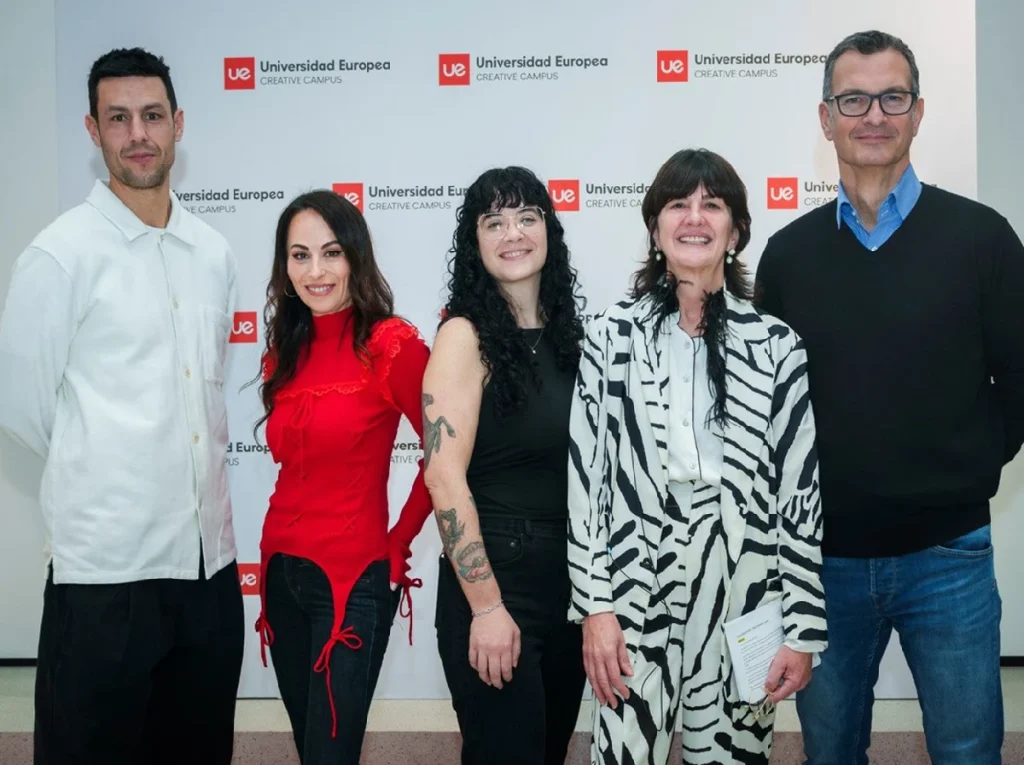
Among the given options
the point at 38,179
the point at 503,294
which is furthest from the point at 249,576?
the point at 503,294

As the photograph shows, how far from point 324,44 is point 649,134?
1.31 metres

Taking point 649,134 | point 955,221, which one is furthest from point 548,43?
point 955,221

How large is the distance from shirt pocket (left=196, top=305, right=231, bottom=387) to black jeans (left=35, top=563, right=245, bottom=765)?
0.49 m

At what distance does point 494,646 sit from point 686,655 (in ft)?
1.21

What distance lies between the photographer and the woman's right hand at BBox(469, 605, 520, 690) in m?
1.79

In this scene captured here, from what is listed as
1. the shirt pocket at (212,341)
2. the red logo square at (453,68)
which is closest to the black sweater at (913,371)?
the shirt pocket at (212,341)

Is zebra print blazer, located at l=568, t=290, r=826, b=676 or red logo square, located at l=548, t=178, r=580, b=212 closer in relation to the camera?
zebra print blazer, located at l=568, t=290, r=826, b=676

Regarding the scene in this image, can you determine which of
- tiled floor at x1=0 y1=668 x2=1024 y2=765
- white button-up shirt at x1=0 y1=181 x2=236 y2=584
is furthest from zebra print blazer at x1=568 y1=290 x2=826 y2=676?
tiled floor at x1=0 y1=668 x2=1024 y2=765

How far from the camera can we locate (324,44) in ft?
11.7

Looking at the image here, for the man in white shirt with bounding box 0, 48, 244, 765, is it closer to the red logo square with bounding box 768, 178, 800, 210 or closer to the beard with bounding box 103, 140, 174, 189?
the beard with bounding box 103, 140, 174, 189

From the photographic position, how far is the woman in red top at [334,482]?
1.90 m

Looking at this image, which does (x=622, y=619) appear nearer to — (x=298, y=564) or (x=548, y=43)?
(x=298, y=564)

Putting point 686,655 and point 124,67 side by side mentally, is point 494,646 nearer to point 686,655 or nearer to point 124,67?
point 686,655

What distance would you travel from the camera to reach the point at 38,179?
13.4 feet
